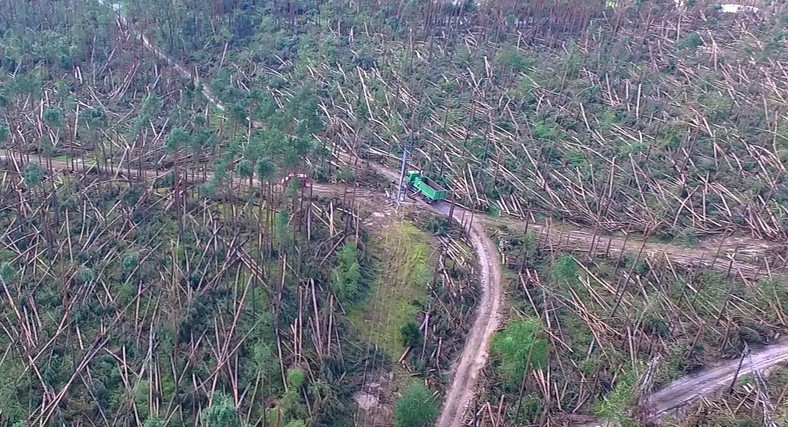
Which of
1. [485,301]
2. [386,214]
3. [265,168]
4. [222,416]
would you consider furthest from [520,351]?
[386,214]

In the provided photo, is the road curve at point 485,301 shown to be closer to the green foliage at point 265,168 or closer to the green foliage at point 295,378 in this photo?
the green foliage at point 295,378

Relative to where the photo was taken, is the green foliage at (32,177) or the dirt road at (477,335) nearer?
the dirt road at (477,335)

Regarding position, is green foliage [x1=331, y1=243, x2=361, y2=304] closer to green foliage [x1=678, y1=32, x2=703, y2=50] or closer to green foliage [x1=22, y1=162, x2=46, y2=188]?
green foliage [x1=22, y1=162, x2=46, y2=188]

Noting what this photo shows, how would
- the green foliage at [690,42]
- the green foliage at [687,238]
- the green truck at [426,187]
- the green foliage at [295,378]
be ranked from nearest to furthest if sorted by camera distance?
the green foliage at [295,378], the green foliage at [687,238], the green truck at [426,187], the green foliage at [690,42]

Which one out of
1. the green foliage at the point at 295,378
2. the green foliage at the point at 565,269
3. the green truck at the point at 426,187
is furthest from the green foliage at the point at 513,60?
the green foliage at the point at 295,378

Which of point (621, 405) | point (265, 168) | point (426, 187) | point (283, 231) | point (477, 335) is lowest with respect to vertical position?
point (477, 335)

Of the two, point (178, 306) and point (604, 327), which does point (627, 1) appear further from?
point (178, 306)

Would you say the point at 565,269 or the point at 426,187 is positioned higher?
the point at 565,269

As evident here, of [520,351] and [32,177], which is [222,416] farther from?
[32,177]
